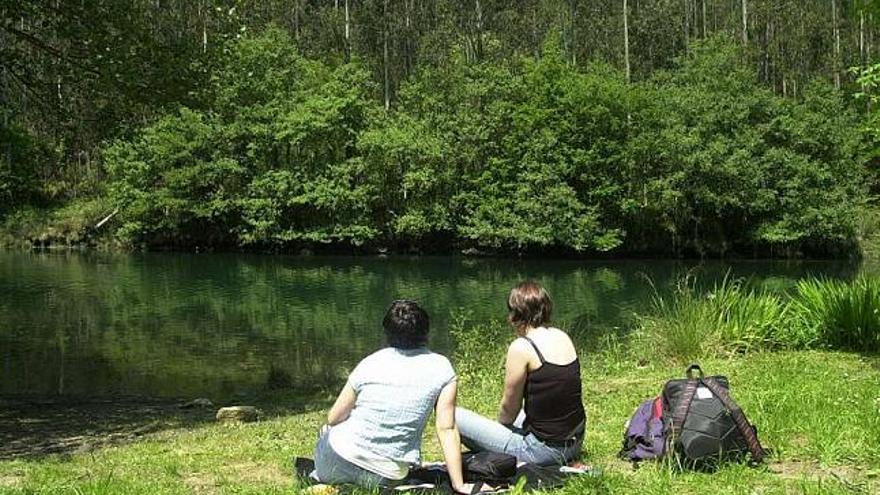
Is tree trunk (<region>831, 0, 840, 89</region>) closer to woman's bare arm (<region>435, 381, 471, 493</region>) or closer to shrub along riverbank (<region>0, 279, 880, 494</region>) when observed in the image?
shrub along riverbank (<region>0, 279, 880, 494</region>)

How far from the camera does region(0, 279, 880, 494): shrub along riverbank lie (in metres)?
4.75

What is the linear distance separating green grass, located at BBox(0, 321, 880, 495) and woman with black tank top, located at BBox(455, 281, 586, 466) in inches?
14.3

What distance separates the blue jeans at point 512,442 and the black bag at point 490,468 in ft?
0.85

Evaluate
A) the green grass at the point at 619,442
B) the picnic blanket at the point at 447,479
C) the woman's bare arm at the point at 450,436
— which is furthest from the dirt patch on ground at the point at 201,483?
the woman's bare arm at the point at 450,436

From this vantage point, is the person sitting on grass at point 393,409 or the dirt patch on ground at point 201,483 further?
the dirt patch on ground at point 201,483

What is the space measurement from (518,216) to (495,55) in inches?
632

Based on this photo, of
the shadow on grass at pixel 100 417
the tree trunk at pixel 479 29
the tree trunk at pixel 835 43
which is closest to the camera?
the shadow on grass at pixel 100 417

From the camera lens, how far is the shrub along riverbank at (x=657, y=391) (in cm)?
475

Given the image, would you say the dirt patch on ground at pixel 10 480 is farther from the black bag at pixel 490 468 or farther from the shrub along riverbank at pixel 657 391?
the black bag at pixel 490 468

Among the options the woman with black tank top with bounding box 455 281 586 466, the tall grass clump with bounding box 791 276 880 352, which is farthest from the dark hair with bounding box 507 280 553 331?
the tall grass clump with bounding box 791 276 880 352

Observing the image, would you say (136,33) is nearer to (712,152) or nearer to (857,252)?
(712,152)

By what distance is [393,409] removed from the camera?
4688mm

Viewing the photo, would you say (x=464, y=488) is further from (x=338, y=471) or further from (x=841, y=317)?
(x=841, y=317)

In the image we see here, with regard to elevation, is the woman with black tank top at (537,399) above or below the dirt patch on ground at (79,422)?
above
